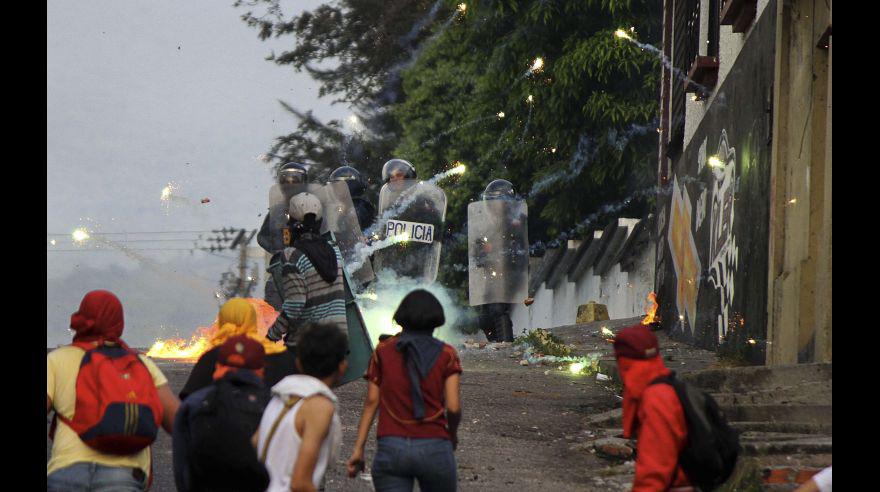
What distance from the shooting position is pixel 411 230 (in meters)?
20.2

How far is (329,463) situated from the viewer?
4758mm

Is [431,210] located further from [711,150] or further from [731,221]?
[731,221]

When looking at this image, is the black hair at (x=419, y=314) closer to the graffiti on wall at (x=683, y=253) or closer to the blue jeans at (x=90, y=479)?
the blue jeans at (x=90, y=479)

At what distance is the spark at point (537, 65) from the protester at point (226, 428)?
22690 millimetres

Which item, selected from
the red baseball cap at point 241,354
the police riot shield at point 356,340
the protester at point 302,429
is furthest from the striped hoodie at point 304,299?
the protester at point 302,429

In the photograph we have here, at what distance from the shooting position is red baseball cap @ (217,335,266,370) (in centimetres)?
501

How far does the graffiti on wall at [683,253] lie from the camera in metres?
16.4

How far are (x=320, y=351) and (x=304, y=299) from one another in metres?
3.07

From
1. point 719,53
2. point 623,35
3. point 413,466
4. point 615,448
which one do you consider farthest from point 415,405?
point 623,35

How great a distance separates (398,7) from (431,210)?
18487mm

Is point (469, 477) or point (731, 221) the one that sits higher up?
point (731, 221)

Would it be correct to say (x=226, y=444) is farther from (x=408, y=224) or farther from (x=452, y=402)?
(x=408, y=224)
